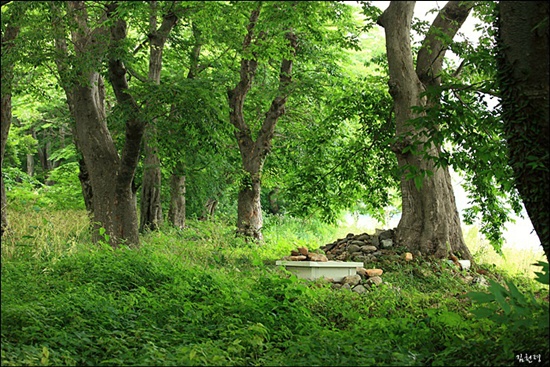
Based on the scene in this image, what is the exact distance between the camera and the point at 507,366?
17.7 feet

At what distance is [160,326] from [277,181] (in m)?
13.1

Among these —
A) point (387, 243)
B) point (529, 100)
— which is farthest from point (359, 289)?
point (529, 100)

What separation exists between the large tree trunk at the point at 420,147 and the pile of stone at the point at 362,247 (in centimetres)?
32

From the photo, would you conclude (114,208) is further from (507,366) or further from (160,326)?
(507,366)

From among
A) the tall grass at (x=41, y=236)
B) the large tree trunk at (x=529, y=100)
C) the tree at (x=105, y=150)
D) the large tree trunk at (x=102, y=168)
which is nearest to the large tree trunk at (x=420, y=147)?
the tree at (x=105, y=150)

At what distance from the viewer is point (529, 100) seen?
630 cm

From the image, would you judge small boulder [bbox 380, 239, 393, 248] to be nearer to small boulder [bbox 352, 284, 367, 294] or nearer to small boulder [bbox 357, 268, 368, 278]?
small boulder [bbox 357, 268, 368, 278]

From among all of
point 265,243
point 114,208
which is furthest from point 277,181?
point 114,208

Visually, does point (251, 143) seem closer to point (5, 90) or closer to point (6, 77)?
point (6, 77)

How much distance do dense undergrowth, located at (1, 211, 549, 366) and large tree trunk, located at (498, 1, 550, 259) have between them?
975 millimetres

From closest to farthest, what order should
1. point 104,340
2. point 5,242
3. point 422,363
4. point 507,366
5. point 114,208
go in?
point 507,366, point 422,363, point 104,340, point 5,242, point 114,208

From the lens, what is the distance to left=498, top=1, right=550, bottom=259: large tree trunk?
6.14m

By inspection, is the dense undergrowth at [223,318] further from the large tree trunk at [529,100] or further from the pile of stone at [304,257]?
the pile of stone at [304,257]

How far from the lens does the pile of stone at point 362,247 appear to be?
1355 centimetres
